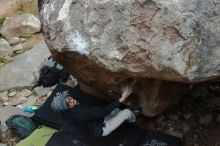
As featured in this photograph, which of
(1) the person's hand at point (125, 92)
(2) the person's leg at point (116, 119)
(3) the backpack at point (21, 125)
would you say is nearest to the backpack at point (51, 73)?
(3) the backpack at point (21, 125)

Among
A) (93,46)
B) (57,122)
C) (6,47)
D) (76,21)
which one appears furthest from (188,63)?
(6,47)

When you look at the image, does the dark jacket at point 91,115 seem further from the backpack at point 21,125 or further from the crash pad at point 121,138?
the backpack at point 21,125

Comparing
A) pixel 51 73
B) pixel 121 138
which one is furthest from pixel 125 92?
pixel 51 73

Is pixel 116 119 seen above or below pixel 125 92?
below

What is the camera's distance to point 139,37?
10.1 ft

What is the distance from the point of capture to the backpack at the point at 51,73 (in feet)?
16.0

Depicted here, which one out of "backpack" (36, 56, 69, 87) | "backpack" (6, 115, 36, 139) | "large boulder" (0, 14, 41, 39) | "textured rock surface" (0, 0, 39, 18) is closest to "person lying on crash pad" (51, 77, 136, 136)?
"backpack" (6, 115, 36, 139)

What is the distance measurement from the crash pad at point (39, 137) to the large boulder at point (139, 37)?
3.09 feet

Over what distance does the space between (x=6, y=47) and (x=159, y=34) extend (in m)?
3.24

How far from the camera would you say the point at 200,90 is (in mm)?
4219

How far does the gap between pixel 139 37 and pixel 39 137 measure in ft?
5.40

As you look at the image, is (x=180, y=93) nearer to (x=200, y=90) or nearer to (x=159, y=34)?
(x=200, y=90)

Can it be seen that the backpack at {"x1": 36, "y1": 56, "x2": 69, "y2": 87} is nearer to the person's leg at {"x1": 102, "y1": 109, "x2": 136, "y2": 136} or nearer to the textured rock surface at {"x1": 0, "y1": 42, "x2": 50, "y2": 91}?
the textured rock surface at {"x1": 0, "y1": 42, "x2": 50, "y2": 91}

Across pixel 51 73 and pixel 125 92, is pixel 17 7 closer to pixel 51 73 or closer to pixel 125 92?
pixel 51 73
